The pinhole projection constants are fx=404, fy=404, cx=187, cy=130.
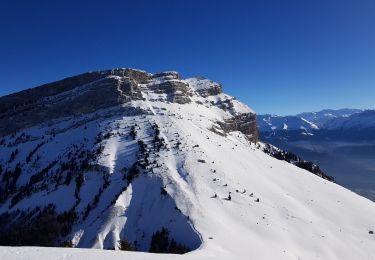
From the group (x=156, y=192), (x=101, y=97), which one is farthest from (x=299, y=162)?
(x=156, y=192)

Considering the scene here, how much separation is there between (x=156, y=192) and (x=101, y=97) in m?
67.7

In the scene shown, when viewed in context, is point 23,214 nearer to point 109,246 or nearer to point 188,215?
point 109,246

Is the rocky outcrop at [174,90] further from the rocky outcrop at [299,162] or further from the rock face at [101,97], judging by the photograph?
the rocky outcrop at [299,162]

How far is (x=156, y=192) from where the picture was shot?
63.0 metres

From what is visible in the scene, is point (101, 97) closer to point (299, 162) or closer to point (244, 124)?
point (244, 124)

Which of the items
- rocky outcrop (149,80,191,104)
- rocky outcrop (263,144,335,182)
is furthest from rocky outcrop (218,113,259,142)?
rocky outcrop (149,80,191,104)

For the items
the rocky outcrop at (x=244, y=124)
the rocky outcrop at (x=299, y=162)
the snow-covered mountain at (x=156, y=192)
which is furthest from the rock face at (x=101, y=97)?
the rocky outcrop at (x=299, y=162)

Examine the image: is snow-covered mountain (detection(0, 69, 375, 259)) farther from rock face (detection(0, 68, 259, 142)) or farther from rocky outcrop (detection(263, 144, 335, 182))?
rocky outcrop (detection(263, 144, 335, 182))

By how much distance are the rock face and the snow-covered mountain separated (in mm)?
695

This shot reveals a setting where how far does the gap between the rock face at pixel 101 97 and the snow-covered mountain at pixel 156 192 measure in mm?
695

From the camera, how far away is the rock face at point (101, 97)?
403 ft

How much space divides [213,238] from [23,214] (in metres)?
37.5

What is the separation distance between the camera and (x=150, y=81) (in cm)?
14375

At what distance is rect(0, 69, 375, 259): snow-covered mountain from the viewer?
51312 mm
